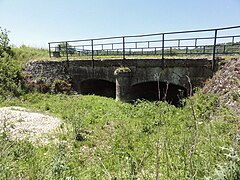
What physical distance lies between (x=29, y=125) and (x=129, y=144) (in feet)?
12.3

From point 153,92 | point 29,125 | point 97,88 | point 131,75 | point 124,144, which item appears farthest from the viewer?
point 97,88

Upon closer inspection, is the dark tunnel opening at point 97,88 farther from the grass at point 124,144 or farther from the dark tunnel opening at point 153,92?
the grass at point 124,144

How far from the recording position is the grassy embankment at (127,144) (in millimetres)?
2641

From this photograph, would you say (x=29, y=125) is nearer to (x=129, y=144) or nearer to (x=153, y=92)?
(x=129, y=144)

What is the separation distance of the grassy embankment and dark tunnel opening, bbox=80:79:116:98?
2.88 m

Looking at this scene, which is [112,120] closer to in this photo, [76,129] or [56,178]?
[76,129]

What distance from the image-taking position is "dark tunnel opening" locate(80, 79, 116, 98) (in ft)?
43.5

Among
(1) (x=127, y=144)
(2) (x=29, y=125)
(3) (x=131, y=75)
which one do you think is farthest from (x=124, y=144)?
(3) (x=131, y=75)

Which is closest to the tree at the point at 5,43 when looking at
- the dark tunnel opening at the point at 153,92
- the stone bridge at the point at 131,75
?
the stone bridge at the point at 131,75

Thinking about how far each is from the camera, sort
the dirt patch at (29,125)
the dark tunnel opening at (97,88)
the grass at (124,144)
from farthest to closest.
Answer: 1. the dark tunnel opening at (97,88)
2. the dirt patch at (29,125)
3. the grass at (124,144)

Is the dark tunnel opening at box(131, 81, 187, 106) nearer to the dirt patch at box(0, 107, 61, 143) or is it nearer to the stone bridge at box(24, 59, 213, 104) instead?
the stone bridge at box(24, 59, 213, 104)

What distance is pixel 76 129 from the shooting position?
20.8 feet

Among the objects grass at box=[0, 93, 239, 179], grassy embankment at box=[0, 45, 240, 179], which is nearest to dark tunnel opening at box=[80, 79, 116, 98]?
grassy embankment at box=[0, 45, 240, 179]

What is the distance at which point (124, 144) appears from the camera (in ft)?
17.8
